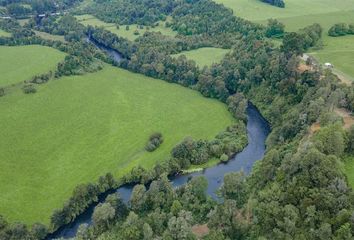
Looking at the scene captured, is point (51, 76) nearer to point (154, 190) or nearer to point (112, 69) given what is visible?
point (112, 69)

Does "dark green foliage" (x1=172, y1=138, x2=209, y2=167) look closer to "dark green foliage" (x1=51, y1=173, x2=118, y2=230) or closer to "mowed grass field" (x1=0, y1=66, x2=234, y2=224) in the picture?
"mowed grass field" (x1=0, y1=66, x2=234, y2=224)

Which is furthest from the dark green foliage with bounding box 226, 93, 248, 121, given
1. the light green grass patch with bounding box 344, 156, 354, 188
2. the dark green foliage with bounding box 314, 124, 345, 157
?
the light green grass patch with bounding box 344, 156, 354, 188

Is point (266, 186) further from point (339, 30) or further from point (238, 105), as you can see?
point (339, 30)

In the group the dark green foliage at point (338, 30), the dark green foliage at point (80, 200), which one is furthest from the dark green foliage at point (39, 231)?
the dark green foliage at point (338, 30)

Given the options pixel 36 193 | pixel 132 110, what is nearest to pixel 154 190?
pixel 36 193

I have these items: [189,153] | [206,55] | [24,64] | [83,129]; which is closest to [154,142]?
[189,153]

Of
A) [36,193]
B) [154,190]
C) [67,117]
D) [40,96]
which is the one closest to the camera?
[154,190]
